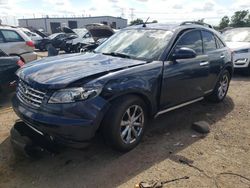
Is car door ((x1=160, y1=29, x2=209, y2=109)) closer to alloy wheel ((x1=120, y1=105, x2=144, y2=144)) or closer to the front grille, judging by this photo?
alloy wheel ((x1=120, y1=105, x2=144, y2=144))

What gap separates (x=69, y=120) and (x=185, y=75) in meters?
2.28

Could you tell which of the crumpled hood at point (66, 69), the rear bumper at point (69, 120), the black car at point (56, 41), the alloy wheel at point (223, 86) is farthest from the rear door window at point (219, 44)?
the black car at point (56, 41)

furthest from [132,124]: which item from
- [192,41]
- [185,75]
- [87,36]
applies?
[87,36]

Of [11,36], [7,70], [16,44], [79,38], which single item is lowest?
[79,38]

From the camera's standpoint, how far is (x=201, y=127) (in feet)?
16.3

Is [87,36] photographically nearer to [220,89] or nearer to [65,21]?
[220,89]

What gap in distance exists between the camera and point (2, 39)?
9781 mm

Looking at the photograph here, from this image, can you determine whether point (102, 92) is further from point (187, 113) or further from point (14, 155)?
point (187, 113)

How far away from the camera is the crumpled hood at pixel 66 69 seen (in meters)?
3.62

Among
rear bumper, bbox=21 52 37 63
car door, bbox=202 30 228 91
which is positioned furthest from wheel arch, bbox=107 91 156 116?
rear bumper, bbox=21 52 37 63

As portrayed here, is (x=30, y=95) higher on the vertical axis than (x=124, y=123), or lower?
higher

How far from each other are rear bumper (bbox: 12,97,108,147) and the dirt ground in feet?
1.52

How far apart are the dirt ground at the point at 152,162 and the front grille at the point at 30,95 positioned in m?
0.80

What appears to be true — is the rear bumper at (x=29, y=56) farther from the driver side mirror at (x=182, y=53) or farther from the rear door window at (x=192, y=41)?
the driver side mirror at (x=182, y=53)
